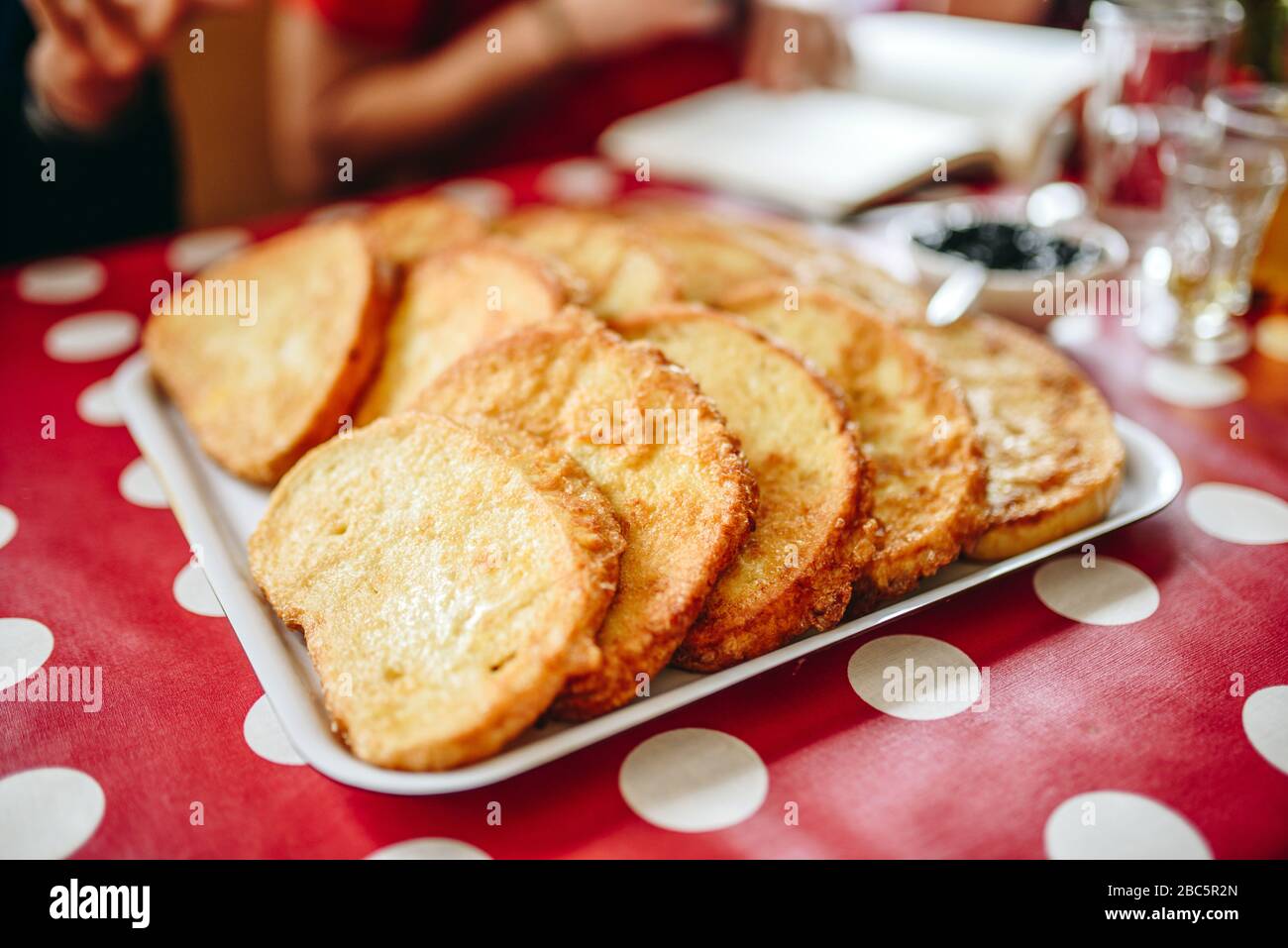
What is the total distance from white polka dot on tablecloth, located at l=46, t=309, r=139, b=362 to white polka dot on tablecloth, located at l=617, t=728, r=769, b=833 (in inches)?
71.6

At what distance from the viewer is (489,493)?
1509 mm

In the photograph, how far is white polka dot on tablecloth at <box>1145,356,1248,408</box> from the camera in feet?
7.33

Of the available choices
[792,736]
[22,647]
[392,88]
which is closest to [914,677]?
[792,736]

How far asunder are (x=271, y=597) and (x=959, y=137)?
276cm

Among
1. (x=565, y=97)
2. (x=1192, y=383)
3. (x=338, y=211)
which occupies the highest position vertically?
(x=565, y=97)

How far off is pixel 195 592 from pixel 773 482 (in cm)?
97

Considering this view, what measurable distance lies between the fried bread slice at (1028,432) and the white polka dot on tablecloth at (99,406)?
5.69 ft

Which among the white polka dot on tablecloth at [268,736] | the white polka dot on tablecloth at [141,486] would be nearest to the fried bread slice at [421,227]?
the white polka dot on tablecloth at [141,486]

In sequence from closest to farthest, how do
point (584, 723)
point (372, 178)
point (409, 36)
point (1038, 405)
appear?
point (584, 723) < point (1038, 405) < point (409, 36) < point (372, 178)

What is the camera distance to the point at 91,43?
103 inches

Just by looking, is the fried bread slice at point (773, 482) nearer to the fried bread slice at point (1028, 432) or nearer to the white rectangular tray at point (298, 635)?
the white rectangular tray at point (298, 635)

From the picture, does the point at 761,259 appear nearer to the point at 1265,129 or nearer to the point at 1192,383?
the point at 1192,383

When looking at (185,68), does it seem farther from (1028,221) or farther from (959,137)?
(1028,221)
